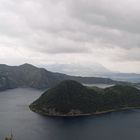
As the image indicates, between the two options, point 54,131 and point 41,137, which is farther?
point 54,131

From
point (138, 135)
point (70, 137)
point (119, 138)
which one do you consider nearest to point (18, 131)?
point (70, 137)

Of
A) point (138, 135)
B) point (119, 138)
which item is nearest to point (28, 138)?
point (119, 138)

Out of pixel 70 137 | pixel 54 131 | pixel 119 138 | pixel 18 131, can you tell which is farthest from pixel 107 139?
pixel 18 131

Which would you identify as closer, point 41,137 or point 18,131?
point 41,137

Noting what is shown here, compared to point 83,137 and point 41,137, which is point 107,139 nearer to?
point 83,137

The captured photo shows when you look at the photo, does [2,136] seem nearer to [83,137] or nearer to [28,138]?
[28,138]

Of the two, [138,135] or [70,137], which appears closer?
[70,137]

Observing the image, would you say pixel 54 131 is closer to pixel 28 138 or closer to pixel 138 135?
pixel 28 138
